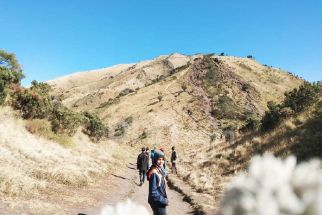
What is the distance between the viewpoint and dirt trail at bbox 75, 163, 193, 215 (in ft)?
49.6

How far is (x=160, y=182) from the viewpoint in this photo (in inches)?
331

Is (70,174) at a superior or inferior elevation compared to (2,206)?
A: superior

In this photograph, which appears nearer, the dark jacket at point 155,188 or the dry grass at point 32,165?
the dark jacket at point 155,188

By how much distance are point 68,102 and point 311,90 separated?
94048mm

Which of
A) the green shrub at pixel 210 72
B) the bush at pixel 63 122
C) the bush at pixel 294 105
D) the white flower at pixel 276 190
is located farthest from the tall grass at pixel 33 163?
the green shrub at pixel 210 72

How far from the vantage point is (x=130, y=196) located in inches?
705

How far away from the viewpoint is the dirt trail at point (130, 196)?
49.6 ft

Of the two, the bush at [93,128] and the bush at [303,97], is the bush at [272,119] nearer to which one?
the bush at [303,97]

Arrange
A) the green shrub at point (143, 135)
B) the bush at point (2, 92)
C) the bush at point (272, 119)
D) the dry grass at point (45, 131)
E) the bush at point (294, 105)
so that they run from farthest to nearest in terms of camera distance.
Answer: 1. the green shrub at point (143, 135)
2. the bush at point (294, 105)
3. the bush at point (272, 119)
4. the dry grass at point (45, 131)
5. the bush at point (2, 92)

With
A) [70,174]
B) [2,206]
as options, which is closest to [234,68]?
[70,174]

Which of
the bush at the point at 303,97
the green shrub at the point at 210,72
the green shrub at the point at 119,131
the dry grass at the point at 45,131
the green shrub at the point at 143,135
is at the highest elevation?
the green shrub at the point at 210,72

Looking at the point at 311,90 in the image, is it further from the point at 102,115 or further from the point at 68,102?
the point at 68,102

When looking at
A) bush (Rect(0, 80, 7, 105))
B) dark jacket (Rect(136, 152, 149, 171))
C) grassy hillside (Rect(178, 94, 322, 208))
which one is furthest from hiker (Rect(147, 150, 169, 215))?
bush (Rect(0, 80, 7, 105))

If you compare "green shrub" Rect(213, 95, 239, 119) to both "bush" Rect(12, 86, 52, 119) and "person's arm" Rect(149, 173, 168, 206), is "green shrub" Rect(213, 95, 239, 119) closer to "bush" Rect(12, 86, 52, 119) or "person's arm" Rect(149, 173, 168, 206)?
"bush" Rect(12, 86, 52, 119)
